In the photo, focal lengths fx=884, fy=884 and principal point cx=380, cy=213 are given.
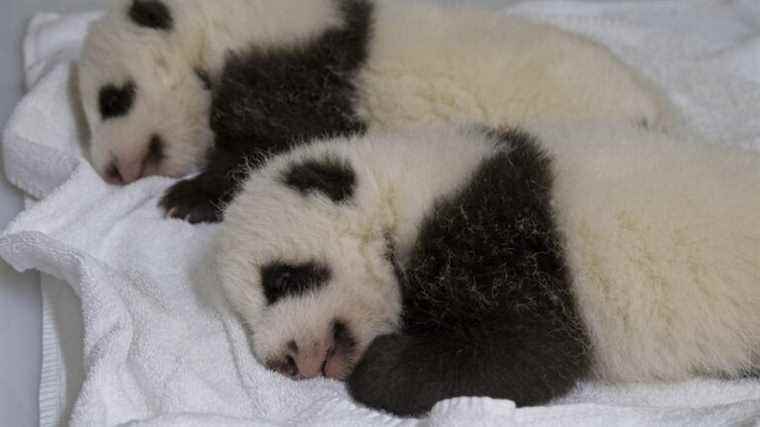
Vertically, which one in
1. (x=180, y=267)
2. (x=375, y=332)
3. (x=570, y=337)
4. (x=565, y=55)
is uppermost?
(x=565, y=55)

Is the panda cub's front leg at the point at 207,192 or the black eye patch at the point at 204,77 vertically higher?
the black eye patch at the point at 204,77

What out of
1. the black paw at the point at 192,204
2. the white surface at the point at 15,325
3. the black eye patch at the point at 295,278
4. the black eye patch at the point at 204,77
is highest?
the black eye patch at the point at 295,278

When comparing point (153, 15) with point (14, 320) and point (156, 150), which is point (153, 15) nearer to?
point (156, 150)

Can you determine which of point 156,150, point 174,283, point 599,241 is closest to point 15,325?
point 174,283

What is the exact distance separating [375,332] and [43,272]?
107cm

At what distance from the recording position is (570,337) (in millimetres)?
1767

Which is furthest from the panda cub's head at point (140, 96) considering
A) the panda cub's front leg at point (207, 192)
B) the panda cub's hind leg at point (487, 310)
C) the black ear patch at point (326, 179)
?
the panda cub's hind leg at point (487, 310)

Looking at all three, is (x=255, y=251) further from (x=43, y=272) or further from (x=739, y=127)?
(x=739, y=127)

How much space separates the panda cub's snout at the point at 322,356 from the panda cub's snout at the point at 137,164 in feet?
3.24

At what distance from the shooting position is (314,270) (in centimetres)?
181

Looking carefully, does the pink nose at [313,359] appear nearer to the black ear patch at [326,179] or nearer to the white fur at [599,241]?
the white fur at [599,241]

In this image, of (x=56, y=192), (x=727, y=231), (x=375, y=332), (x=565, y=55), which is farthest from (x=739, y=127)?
(x=56, y=192)

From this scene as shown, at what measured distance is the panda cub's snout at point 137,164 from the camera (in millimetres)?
2598

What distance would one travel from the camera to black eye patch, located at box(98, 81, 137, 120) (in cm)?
253
